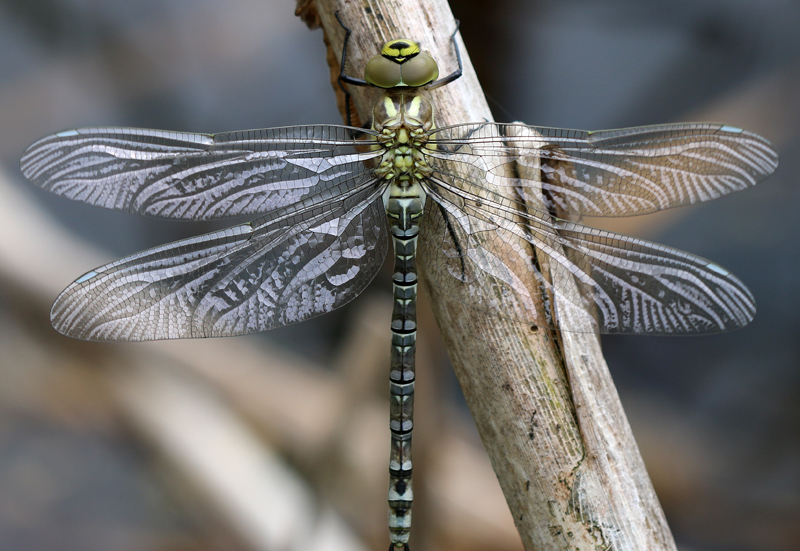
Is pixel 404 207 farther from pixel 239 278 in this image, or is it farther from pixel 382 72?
pixel 239 278

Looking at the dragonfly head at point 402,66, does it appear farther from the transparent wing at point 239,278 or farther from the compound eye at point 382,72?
the transparent wing at point 239,278

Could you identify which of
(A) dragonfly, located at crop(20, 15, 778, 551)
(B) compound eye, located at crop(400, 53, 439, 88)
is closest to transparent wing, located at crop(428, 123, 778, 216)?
(A) dragonfly, located at crop(20, 15, 778, 551)

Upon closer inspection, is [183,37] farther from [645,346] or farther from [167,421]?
[645,346]

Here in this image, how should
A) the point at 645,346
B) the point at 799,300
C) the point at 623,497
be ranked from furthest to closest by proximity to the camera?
the point at 645,346
the point at 799,300
the point at 623,497

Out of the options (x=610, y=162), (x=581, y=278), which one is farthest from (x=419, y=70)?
(x=581, y=278)

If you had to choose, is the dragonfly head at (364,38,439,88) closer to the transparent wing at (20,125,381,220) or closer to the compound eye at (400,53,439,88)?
the compound eye at (400,53,439,88)

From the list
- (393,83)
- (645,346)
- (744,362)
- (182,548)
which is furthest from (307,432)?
(744,362)
